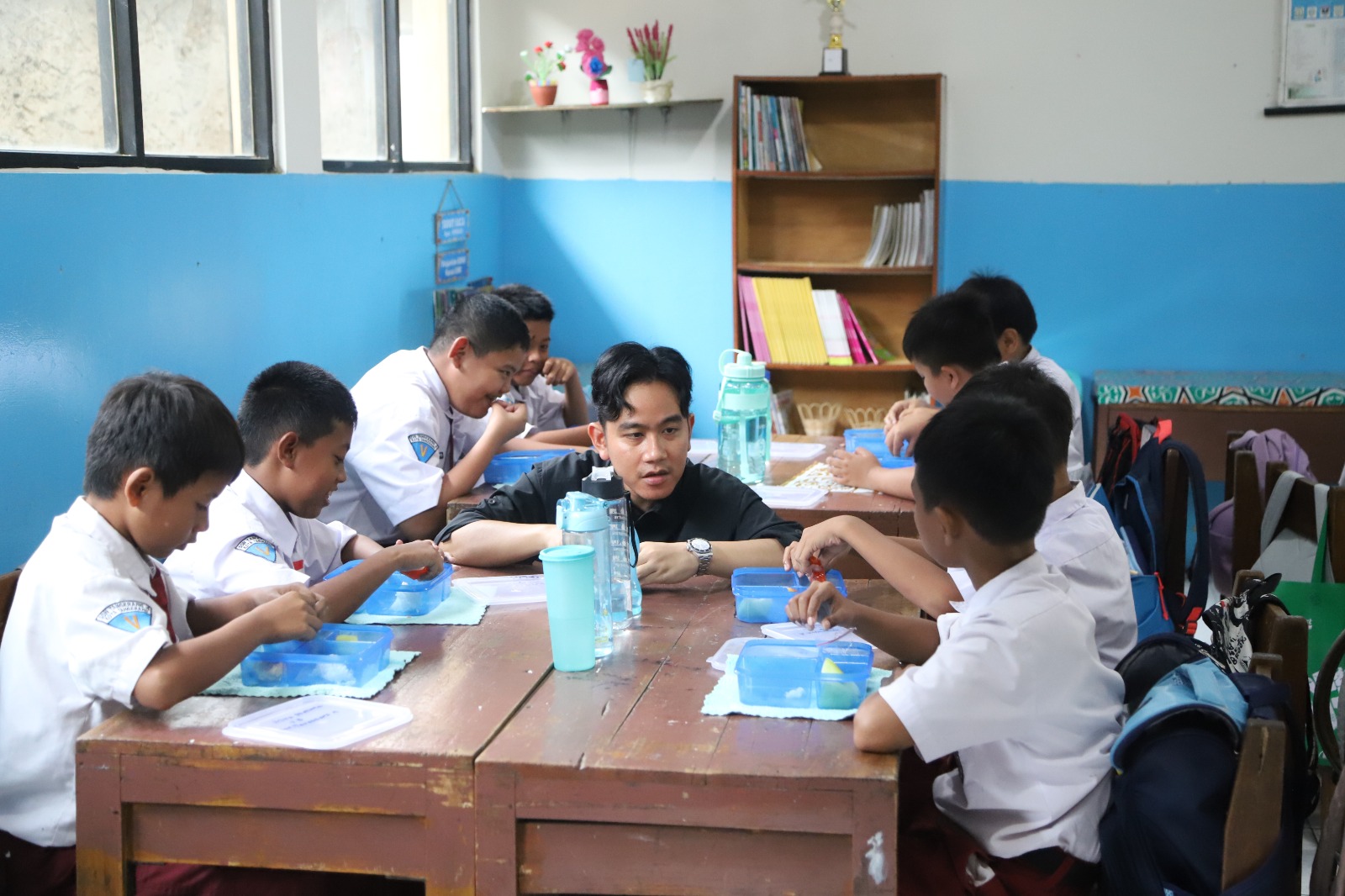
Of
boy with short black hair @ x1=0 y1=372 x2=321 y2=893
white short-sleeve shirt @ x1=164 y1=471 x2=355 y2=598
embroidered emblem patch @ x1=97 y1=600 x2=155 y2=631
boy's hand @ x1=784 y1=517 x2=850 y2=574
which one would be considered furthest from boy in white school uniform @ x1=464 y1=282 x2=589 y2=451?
embroidered emblem patch @ x1=97 y1=600 x2=155 y2=631

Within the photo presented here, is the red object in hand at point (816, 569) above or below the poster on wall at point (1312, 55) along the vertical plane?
below

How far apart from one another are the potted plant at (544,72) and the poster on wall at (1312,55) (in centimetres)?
278

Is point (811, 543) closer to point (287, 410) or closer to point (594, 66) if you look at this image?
point (287, 410)

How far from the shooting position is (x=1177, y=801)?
143 cm

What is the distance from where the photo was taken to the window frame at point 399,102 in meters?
4.34

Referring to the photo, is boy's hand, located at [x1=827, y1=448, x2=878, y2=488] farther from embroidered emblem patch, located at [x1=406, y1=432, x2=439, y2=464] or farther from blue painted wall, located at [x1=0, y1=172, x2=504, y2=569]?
blue painted wall, located at [x1=0, y1=172, x2=504, y2=569]

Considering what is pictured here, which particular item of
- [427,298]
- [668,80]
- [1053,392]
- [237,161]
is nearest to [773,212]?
[668,80]

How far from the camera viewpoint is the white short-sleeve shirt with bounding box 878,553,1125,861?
1431 mm

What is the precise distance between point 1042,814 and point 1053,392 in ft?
2.53

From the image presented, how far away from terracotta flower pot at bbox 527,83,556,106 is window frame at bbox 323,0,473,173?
0.28m

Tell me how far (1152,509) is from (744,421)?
1087 millimetres

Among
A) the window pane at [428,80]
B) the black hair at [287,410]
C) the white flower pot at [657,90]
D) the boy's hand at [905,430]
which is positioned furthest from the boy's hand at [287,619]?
the white flower pot at [657,90]

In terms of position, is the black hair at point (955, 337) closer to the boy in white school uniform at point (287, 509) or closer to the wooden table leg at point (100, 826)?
the boy in white school uniform at point (287, 509)

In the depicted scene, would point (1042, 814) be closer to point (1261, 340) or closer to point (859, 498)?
point (859, 498)
